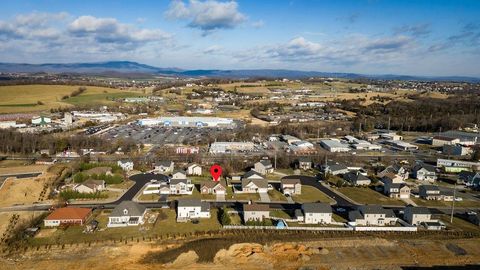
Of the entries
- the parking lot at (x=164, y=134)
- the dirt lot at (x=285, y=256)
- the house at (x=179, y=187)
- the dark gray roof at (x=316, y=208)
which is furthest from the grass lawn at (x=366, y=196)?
the parking lot at (x=164, y=134)

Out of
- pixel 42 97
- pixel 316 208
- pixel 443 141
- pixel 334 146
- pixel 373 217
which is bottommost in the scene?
pixel 373 217

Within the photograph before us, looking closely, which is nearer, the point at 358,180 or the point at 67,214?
the point at 67,214

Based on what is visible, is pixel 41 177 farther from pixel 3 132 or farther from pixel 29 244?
pixel 3 132

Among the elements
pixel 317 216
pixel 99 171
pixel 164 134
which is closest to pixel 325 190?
pixel 317 216

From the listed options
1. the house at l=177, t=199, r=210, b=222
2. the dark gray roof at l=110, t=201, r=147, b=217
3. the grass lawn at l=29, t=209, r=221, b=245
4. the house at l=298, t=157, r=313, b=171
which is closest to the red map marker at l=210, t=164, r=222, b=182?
the house at l=177, t=199, r=210, b=222

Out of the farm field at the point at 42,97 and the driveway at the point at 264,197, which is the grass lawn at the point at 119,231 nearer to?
the driveway at the point at 264,197

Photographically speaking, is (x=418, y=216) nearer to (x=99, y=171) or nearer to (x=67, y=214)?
(x=67, y=214)
